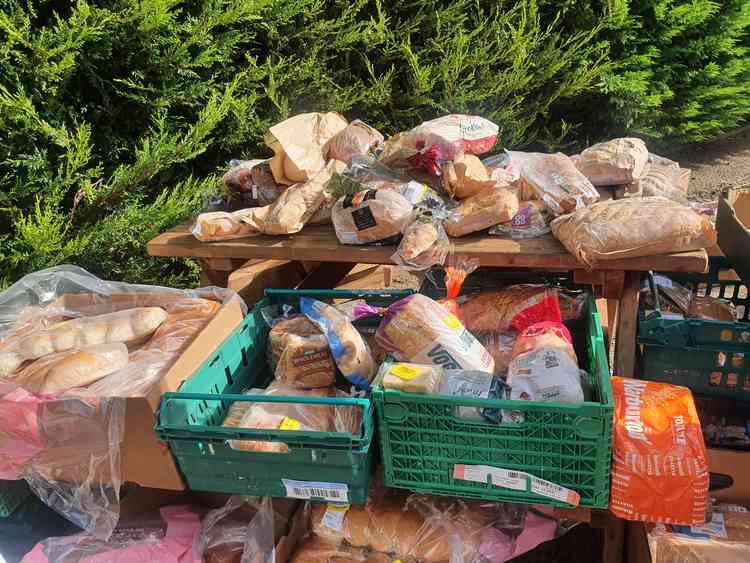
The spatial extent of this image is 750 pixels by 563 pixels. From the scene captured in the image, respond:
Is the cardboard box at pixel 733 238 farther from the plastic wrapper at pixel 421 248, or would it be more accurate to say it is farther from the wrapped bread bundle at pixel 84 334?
the wrapped bread bundle at pixel 84 334

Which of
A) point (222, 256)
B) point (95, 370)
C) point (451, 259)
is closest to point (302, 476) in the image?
point (95, 370)

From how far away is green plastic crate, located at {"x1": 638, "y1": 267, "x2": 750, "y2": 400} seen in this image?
1.85 meters

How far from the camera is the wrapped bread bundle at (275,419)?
1.56 metres

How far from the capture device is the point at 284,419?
5.20 ft

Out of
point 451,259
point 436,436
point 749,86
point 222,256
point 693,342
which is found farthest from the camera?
point 749,86

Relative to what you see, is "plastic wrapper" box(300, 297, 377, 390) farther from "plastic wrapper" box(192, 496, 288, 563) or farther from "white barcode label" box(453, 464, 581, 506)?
"plastic wrapper" box(192, 496, 288, 563)

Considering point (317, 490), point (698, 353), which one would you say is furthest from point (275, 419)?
point (698, 353)

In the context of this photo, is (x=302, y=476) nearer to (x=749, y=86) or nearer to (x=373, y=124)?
(x=373, y=124)

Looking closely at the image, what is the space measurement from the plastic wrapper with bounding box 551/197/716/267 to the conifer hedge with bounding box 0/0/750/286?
77.2 inches

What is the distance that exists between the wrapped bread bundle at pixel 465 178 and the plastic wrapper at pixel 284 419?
1064 mm

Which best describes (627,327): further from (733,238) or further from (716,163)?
(716,163)

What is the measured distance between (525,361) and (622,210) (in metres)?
0.69

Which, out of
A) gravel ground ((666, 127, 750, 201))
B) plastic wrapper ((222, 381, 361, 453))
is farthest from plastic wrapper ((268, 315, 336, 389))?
gravel ground ((666, 127, 750, 201))

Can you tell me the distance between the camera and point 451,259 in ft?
7.05
